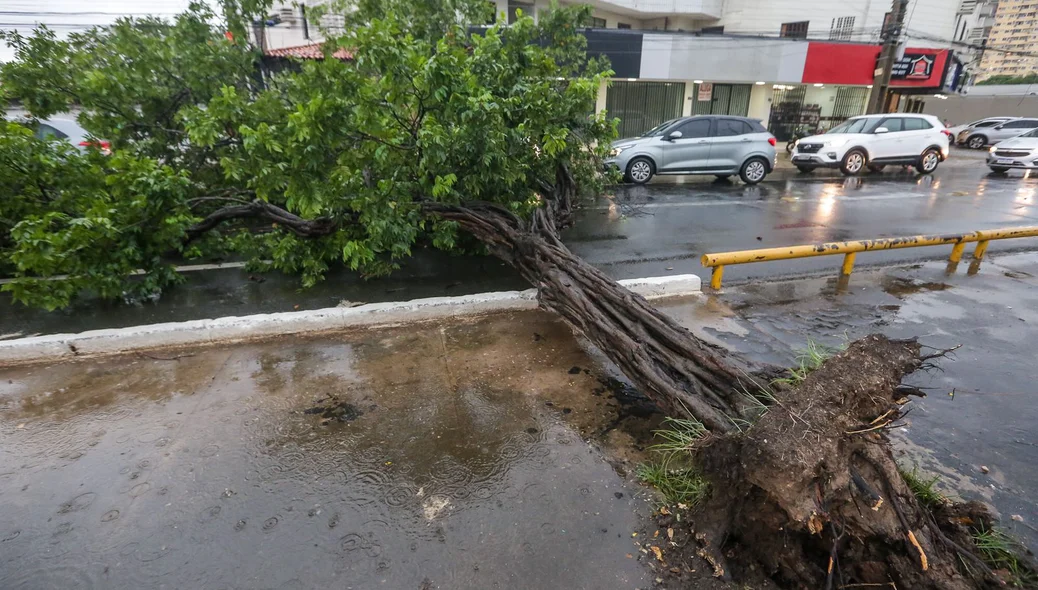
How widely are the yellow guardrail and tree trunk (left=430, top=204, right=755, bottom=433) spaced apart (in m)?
2.05

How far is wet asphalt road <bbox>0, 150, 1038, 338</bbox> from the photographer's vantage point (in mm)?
5723

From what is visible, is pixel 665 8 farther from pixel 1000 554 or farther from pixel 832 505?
pixel 832 505

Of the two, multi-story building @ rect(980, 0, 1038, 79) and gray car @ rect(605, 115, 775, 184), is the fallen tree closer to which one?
gray car @ rect(605, 115, 775, 184)

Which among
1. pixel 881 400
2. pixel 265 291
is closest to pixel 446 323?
pixel 265 291

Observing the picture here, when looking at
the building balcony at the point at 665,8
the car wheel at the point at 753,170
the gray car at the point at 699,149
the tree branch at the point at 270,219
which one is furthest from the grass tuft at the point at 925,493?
the building balcony at the point at 665,8

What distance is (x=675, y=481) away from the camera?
2.97 meters

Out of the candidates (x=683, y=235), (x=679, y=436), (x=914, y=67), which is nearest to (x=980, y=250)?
(x=683, y=235)

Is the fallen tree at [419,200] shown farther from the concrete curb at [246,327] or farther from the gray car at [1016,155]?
the gray car at [1016,155]

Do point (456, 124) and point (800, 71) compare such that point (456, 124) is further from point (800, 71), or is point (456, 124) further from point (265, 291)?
point (800, 71)

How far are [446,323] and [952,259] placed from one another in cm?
690

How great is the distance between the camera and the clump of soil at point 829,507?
7.13 feet

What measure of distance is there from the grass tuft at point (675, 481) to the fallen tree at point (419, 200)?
271mm

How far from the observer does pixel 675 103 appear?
71.3 ft

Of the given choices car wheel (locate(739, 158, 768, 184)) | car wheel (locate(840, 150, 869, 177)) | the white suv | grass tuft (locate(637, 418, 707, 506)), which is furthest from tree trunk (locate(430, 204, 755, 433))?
car wheel (locate(840, 150, 869, 177))
